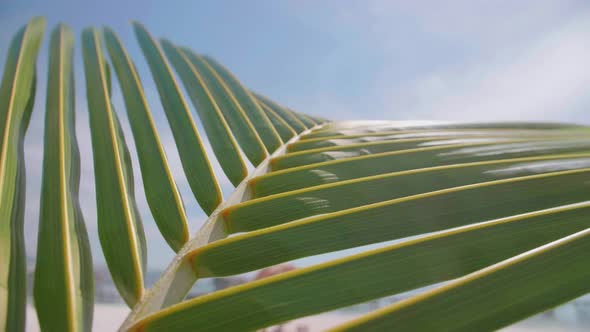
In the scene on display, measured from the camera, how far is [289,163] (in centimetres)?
84

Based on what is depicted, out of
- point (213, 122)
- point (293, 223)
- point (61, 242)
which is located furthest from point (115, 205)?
point (213, 122)

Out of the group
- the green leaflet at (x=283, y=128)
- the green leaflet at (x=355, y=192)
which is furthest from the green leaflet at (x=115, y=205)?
the green leaflet at (x=283, y=128)

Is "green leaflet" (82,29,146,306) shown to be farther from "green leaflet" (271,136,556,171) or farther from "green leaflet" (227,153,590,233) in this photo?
"green leaflet" (271,136,556,171)

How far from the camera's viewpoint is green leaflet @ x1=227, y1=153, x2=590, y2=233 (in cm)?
56

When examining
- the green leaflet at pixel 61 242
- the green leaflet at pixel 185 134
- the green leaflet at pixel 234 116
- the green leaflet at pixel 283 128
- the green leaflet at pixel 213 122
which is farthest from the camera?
the green leaflet at pixel 283 128

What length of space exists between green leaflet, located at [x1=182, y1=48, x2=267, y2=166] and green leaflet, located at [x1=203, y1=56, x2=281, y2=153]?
0.04 metres

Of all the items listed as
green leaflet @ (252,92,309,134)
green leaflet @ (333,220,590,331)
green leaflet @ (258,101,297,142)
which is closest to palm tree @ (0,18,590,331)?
green leaflet @ (333,220,590,331)

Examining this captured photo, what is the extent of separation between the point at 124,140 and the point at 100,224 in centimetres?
30

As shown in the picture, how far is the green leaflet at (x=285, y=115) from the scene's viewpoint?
1185 millimetres

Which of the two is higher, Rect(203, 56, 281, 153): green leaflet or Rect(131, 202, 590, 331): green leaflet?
Rect(203, 56, 281, 153): green leaflet

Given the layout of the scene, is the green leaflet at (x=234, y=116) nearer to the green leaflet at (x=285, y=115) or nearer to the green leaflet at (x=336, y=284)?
the green leaflet at (x=285, y=115)

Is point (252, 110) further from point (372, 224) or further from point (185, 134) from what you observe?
point (372, 224)

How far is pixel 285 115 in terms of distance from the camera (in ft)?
4.08

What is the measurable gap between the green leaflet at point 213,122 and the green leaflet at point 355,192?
0.18 metres
